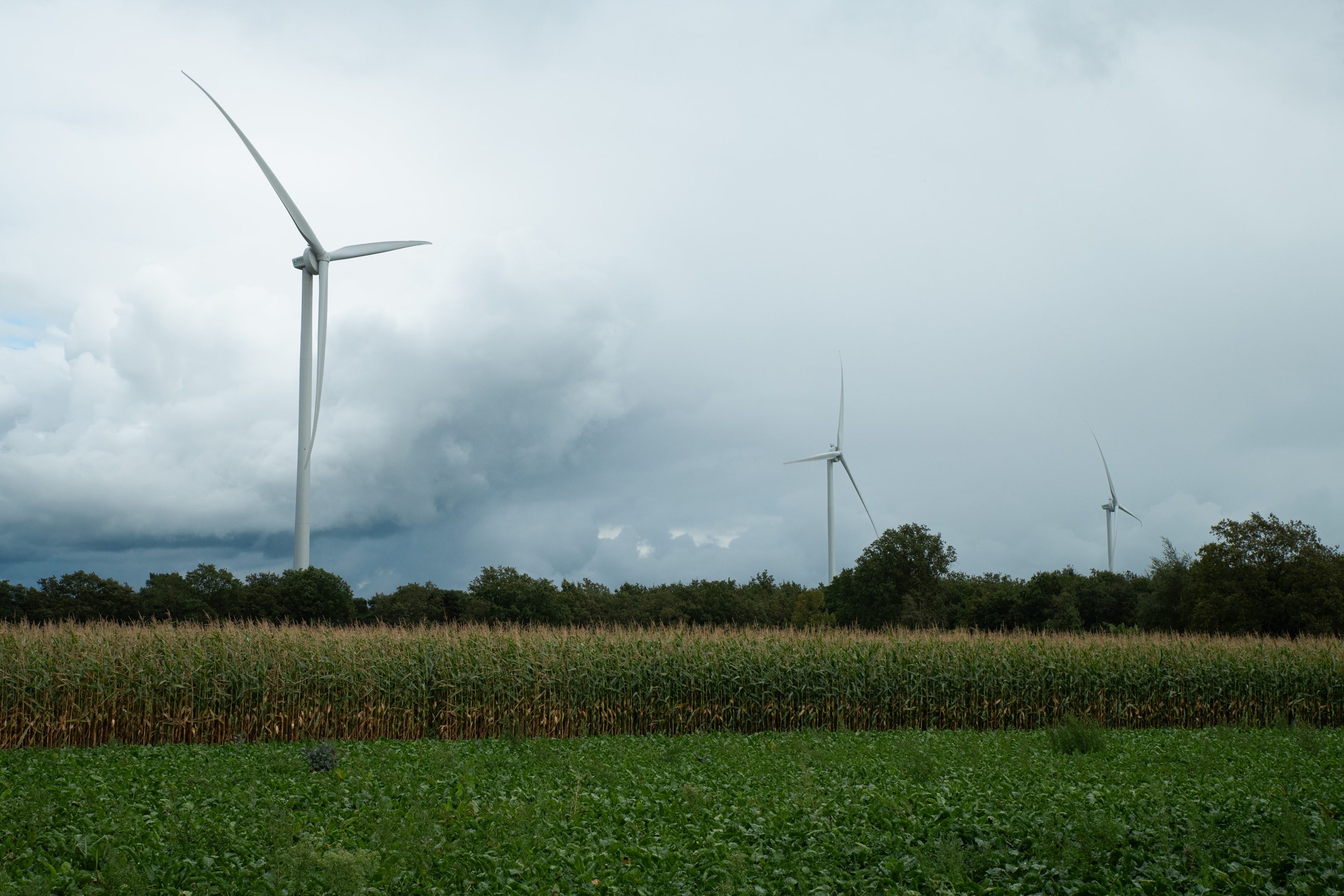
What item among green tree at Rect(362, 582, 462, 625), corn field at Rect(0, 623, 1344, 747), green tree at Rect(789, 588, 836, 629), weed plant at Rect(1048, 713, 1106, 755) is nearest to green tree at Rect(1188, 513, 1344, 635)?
corn field at Rect(0, 623, 1344, 747)

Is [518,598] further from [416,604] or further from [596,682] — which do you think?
[596,682]

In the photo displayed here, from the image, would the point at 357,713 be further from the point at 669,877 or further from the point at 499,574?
the point at 499,574

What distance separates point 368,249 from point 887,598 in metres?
38.2

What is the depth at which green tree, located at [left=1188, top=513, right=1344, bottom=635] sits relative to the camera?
1465 inches

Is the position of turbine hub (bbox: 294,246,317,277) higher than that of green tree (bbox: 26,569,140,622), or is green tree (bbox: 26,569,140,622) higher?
turbine hub (bbox: 294,246,317,277)

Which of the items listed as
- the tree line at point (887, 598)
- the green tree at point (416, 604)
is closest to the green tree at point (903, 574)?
the tree line at point (887, 598)

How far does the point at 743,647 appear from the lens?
68.8ft

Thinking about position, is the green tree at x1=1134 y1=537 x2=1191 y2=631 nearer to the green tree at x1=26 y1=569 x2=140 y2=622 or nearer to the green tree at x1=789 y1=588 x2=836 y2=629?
the green tree at x1=789 y1=588 x2=836 y2=629

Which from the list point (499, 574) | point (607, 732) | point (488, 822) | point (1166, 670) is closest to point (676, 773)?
point (488, 822)

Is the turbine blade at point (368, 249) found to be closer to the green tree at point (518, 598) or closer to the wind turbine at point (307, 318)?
the wind turbine at point (307, 318)

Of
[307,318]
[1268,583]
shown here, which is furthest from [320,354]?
[1268,583]

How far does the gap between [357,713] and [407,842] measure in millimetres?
12477

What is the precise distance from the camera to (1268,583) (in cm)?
3881

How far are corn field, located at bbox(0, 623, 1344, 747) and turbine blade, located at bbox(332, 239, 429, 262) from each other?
53.8 ft
